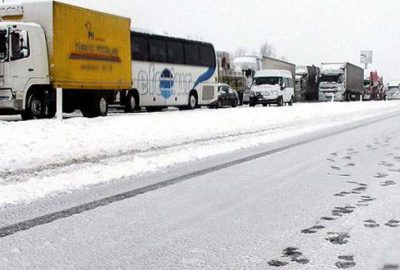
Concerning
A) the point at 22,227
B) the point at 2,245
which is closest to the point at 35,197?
the point at 22,227

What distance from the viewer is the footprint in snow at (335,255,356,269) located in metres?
3.92

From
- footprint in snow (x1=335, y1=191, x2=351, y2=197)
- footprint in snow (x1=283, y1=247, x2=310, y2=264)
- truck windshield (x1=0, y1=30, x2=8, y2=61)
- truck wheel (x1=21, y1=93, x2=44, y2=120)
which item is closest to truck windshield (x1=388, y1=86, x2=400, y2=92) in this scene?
truck wheel (x1=21, y1=93, x2=44, y2=120)

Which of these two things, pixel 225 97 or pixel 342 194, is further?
pixel 225 97

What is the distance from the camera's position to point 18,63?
17.3m

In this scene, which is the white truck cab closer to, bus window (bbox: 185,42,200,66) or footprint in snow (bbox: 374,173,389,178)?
footprint in snow (bbox: 374,173,389,178)

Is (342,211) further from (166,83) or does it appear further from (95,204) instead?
(166,83)

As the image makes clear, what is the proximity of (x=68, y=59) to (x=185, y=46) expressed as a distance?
37.3 feet

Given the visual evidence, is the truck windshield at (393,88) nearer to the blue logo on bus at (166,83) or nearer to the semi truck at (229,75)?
the semi truck at (229,75)

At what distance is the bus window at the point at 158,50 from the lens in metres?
26.8

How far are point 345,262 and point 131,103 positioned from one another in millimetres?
21390

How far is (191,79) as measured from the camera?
29922mm

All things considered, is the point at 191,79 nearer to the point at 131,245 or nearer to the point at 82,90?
the point at 82,90

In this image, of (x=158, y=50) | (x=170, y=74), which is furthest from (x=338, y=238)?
(x=170, y=74)

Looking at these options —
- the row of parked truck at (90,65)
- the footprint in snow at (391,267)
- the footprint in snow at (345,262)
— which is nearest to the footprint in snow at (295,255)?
the footprint in snow at (345,262)
